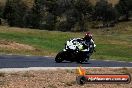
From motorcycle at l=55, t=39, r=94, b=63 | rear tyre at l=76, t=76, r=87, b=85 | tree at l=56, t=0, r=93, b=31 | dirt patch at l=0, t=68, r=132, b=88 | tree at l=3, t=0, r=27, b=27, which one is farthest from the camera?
tree at l=56, t=0, r=93, b=31

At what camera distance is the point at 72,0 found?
5901 inches

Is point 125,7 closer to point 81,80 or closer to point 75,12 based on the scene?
point 75,12

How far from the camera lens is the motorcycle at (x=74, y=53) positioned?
2822 centimetres

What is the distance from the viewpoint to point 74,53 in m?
28.7

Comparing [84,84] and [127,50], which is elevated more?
[84,84]

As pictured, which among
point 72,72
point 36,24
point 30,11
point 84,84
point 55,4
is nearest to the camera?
point 84,84

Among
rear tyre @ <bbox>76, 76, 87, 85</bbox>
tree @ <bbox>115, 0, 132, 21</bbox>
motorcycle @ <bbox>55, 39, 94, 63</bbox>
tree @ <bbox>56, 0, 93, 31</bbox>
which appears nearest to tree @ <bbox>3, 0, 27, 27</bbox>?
tree @ <bbox>56, 0, 93, 31</bbox>

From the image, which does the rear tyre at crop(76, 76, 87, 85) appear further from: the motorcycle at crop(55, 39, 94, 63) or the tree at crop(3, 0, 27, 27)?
the tree at crop(3, 0, 27, 27)

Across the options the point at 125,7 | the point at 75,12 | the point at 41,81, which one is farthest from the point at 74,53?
the point at 125,7

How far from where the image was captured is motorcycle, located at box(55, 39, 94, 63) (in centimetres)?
2822

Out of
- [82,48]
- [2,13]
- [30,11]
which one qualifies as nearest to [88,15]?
[30,11]

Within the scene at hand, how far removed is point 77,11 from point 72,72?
11658cm

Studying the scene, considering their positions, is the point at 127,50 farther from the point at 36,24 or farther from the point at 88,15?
the point at 88,15

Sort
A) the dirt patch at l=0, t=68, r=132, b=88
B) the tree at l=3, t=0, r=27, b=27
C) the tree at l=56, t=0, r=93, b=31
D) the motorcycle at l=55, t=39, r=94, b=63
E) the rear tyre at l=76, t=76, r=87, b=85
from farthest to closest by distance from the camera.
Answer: the tree at l=56, t=0, r=93, b=31 < the tree at l=3, t=0, r=27, b=27 < the motorcycle at l=55, t=39, r=94, b=63 < the dirt patch at l=0, t=68, r=132, b=88 < the rear tyre at l=76, t=76, r=87, b=85
